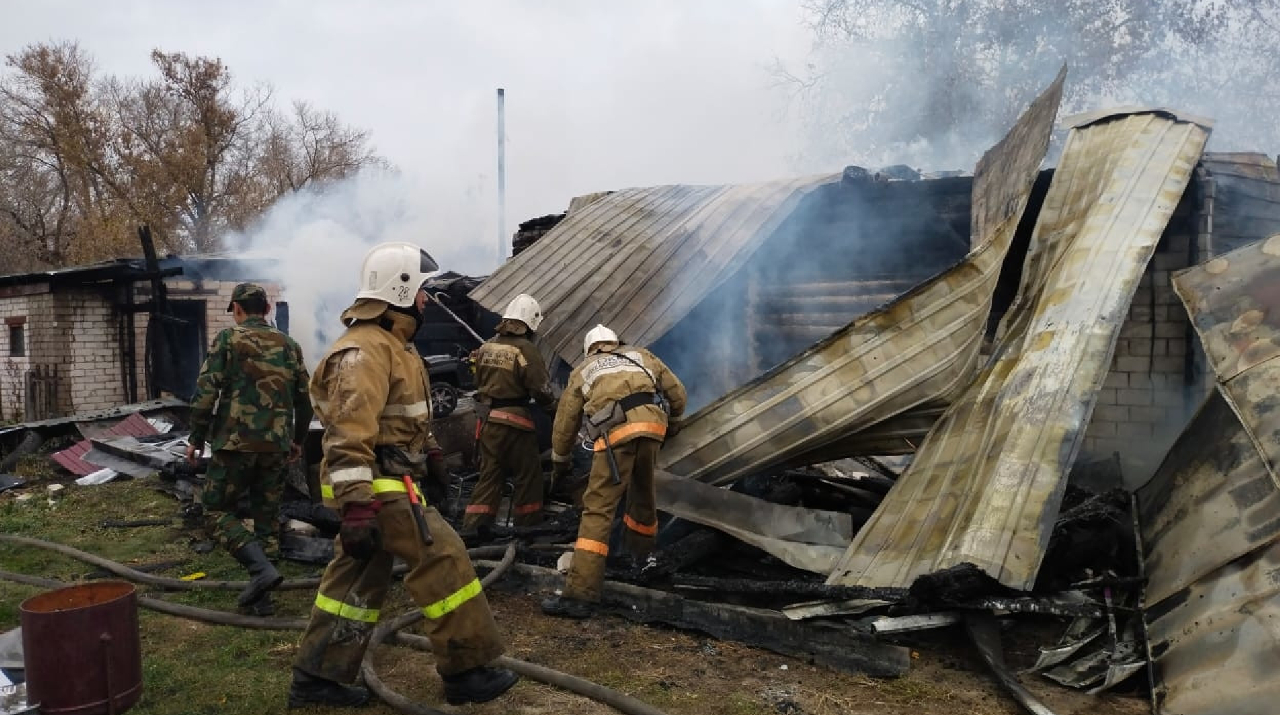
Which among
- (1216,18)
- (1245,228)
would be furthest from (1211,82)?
(1245,228)

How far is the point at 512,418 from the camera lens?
6254 millimetres

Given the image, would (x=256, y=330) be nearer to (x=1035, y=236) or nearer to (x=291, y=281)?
(x=1035, y=236)

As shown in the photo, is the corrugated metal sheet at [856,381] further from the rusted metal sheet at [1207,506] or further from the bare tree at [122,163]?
the bare tree at [122,163]

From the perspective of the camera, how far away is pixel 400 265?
3.57 m

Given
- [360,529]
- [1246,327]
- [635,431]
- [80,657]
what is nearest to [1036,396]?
[1246,327]

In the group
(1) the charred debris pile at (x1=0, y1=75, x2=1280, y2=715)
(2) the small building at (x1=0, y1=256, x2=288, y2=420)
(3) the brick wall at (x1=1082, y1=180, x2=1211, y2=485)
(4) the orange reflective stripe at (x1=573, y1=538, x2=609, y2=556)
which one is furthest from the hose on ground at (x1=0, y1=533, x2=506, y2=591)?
(2) the small building at (x1=0, y1=256, x2=288, y2=420)

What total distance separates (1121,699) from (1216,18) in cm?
1720

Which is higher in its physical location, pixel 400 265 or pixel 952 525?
pixel 400 265

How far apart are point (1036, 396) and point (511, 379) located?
3576mm

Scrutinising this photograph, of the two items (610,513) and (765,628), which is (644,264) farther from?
(765,628)

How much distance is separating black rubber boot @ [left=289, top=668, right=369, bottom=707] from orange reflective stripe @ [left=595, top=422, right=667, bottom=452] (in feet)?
6.53

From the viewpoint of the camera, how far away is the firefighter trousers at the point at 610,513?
4.73 metres

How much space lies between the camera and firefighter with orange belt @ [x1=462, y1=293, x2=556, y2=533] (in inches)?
246

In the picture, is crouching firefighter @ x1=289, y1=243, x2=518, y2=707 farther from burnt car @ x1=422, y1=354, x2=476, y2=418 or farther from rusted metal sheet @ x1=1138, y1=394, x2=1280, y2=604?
burnt car @ x1=422, y1=354, x2=476, y2=418
